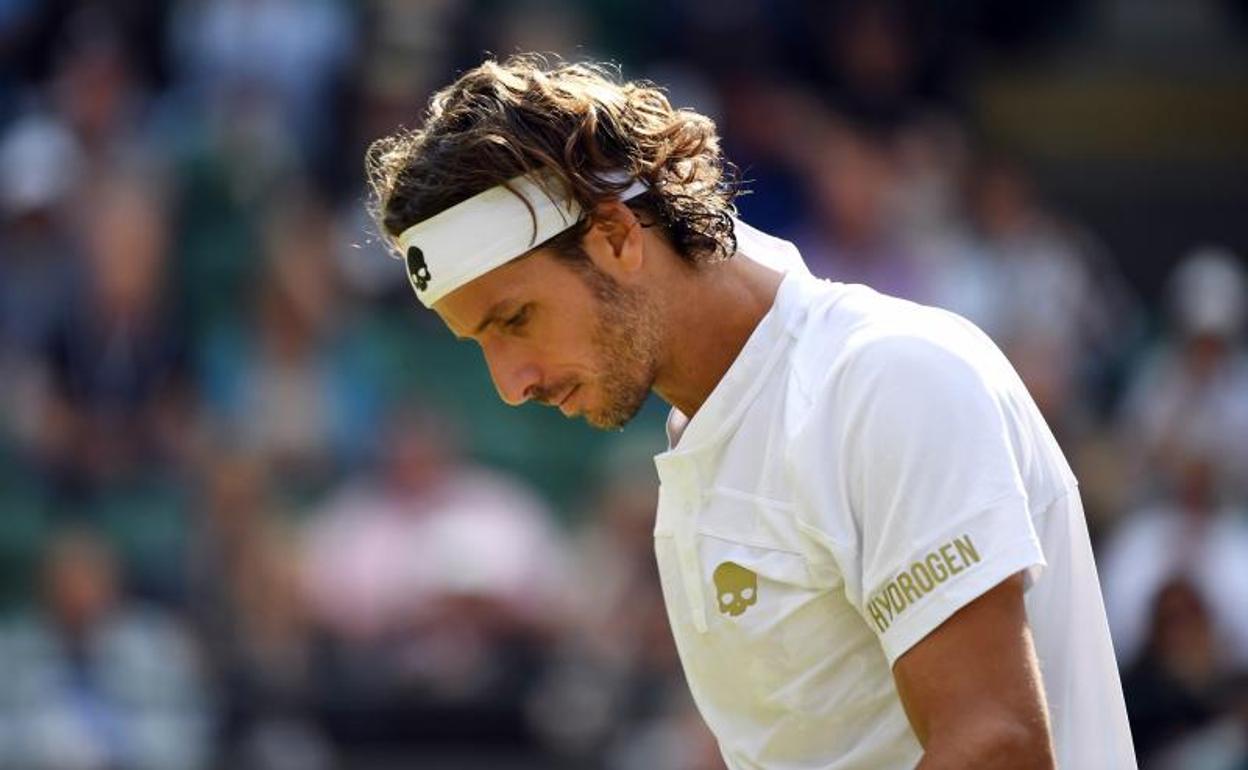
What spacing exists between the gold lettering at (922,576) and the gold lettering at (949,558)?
2 cm

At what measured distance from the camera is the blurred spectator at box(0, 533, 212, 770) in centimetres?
696

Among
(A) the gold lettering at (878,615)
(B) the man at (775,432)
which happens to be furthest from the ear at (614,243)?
(A) the gold lettering at (878,615)

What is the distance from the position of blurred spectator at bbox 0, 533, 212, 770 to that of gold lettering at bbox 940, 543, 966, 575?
191 inches

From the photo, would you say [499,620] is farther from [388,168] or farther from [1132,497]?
A: [388,168]

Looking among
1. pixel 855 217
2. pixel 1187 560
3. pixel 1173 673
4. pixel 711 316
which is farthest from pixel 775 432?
pixel 855 217

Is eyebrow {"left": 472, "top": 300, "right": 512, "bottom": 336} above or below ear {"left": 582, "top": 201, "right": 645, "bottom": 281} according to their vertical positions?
below

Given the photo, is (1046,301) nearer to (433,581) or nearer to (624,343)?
(433,581)

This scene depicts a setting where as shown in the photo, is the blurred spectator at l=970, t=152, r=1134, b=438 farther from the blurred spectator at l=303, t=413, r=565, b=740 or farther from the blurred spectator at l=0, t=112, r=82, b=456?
the blurred spectator at l=0, t=112, r=82, b=456

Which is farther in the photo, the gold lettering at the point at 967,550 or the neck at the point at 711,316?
the neck at the point at 711,316

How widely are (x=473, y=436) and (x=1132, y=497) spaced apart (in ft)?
7.98

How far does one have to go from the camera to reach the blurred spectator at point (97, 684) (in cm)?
696

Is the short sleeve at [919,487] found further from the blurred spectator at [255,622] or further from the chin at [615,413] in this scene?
the blurred spectator at [255,622]

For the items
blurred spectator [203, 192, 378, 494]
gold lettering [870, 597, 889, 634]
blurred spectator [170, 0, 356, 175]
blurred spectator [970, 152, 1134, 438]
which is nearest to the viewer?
gold lettering [870, 597, 889, 634]

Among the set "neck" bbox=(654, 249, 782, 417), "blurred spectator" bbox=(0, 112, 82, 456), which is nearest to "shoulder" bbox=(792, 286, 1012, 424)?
"neck" bbox=(654, 249, 782, 417)
